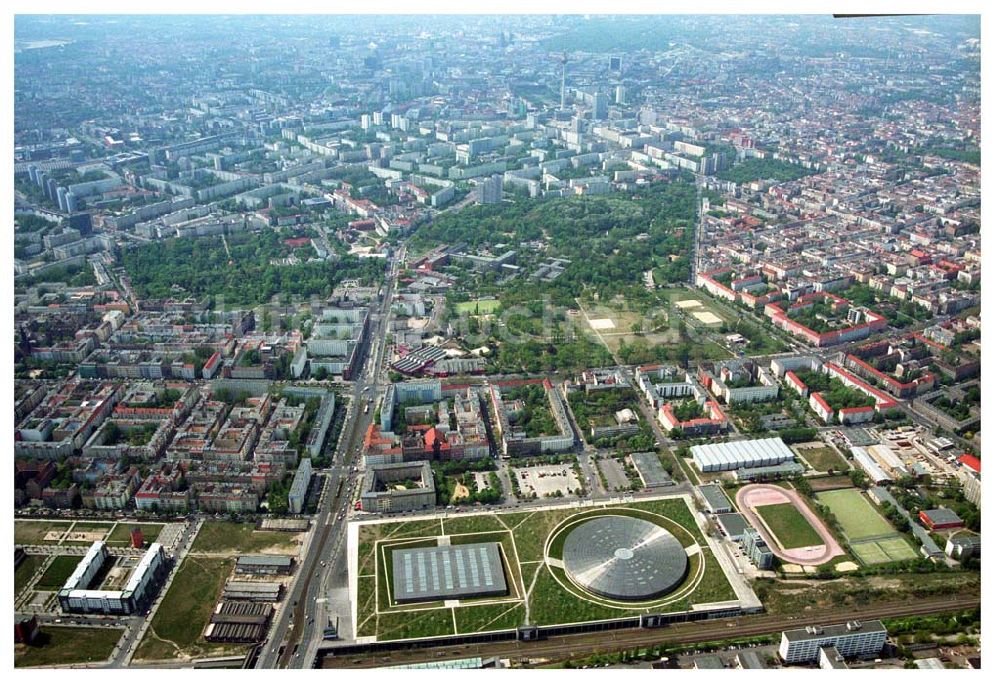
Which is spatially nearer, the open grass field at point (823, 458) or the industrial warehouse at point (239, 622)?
the industrial warehouse at point (239, 622)

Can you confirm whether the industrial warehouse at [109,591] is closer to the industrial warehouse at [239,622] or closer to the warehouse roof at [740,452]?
the industrial warehouse at [239,622]

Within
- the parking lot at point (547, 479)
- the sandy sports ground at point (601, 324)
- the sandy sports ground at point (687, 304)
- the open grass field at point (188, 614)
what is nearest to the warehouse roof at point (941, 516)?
the parking lot at point (547, 479)

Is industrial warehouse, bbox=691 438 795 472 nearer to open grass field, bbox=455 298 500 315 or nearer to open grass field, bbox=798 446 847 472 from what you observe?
open grass field, bbox=798 446 847 472

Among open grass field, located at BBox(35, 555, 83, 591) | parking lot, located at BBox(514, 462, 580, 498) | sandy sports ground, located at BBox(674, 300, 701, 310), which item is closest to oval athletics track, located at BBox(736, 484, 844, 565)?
parking lot, located at BBox(514, 462, 580, 498)

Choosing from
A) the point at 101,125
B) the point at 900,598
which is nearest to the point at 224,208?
the point at 101,125

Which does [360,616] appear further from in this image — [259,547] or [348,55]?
[348,55]

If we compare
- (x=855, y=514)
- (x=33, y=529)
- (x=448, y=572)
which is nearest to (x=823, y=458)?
(x=855, y=514)

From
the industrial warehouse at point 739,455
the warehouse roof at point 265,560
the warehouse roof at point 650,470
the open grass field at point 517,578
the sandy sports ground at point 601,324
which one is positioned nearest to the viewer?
the open grass field at point 517,578

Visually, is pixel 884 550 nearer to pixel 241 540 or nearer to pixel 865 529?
pixel 865 529
